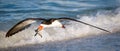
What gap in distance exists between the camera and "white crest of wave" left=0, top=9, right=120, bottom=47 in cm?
1140

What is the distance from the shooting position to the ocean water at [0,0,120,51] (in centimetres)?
1075

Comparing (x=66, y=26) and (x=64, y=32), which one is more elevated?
(x=64, y=32)

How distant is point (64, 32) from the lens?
1253cm

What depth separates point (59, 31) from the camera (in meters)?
12.7

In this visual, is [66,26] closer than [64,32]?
No

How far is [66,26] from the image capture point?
13422 mm

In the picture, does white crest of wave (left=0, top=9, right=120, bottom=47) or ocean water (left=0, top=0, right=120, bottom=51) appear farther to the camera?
white crest of wave (left=0, top=9, right=120, bottom=47)

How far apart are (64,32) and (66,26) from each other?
3.00ft

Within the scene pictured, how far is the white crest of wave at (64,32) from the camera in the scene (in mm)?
11399

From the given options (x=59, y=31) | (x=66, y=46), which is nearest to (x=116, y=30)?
(x=59, y=31)

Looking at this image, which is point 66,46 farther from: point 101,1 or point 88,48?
point 101,1

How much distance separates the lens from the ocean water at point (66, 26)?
35.3ft

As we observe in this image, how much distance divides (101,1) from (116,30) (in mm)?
5943

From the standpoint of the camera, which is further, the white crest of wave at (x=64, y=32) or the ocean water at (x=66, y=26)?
the white crest of wave at (x=64, y=32)
